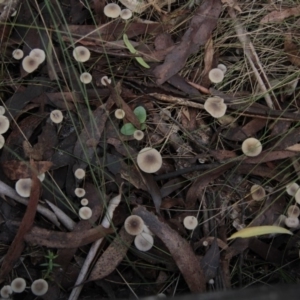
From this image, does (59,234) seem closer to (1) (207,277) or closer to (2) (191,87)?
(1) (207,277)

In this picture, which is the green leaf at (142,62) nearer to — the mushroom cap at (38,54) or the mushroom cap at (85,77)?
the mushroom cap at (85,77)

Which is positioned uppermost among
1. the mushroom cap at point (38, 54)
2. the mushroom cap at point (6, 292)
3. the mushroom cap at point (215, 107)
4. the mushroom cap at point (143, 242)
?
the mushroom cap at point (38, 54)

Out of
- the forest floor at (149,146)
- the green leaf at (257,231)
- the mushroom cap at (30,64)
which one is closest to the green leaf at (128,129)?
the forest floor at (149,146)

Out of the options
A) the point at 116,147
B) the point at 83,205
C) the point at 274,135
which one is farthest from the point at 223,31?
the point at 83,205

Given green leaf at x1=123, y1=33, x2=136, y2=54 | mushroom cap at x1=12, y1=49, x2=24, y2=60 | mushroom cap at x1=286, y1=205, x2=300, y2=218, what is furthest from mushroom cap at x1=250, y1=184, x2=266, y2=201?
mushroom cap at x1=12, y1=49, x2=24, y2=60

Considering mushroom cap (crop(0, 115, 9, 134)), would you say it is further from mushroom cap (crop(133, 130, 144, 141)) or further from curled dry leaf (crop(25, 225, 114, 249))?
mushroom cap (crop(133, 130, 144, 141))
